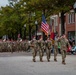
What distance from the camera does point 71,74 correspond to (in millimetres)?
17203

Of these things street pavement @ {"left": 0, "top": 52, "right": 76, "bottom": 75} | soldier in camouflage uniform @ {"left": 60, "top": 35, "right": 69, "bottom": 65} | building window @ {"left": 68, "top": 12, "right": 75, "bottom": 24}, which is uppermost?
building window @ {"left": 68, "top": 12, "right": 75, "bottom": 24}

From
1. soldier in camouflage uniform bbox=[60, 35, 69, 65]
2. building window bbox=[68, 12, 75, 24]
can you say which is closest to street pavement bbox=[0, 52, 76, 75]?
soldier in camouflage uniform bbox=[60, 35, 69, 65]

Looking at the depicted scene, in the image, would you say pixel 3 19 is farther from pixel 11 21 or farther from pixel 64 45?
pixel 64 45

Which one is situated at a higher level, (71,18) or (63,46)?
(71,18)

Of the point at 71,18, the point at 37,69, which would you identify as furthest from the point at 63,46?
the point at 71,18

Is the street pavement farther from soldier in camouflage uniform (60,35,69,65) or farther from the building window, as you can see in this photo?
the building window

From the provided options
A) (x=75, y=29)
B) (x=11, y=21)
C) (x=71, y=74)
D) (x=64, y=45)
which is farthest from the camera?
(x=11, y=21)

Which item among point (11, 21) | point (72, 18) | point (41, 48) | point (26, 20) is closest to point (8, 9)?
point (11, 21)

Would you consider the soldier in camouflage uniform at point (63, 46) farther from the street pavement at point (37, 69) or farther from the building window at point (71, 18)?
the building window at point (71, 18)

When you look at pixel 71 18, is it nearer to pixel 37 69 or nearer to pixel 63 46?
pixel 63 46

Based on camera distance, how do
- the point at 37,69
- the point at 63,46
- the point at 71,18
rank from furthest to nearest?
the point at 71,18 < the point at 63,46 < the point at 37,69

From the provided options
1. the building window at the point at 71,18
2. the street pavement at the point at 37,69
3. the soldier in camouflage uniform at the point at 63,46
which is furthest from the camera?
the building window at the point at 71,18

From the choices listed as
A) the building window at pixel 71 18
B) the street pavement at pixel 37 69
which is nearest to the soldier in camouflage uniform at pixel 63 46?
the street pavement at pixel 37 69

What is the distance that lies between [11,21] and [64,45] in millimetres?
46867
